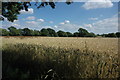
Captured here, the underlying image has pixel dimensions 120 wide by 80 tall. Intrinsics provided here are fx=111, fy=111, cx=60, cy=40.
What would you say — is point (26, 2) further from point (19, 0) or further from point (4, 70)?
point (4, 70)

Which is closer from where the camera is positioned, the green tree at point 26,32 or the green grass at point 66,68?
the green grass at point 66,68

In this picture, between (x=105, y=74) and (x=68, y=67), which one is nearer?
(x=105, y=74)

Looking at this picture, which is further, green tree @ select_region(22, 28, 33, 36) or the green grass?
green tree @ select_region(22, 28, 33, 36)

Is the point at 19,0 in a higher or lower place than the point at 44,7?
higher

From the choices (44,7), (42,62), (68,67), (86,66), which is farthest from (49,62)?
(44,7)

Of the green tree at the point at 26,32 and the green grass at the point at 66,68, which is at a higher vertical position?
the green tree at the point at 26,32

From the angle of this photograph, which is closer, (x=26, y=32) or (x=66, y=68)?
(x=66, y=68)

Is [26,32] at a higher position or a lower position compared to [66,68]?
higher

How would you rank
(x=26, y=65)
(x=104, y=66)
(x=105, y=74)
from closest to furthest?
(x=105, y=74), (x=104, y=66), (x=26, y=65)

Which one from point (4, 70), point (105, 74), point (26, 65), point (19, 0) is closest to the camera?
point (105, 74)

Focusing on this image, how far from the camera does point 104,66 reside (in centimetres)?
284

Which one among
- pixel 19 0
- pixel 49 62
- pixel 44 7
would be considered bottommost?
pixel 49 62

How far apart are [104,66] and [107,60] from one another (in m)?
0.26

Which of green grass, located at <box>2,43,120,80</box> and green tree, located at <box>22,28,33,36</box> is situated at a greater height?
green tree, located at <box>22,28,33,36</box>
